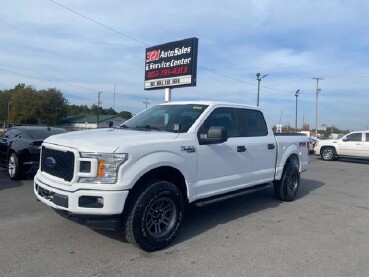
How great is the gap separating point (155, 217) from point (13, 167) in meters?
5.91

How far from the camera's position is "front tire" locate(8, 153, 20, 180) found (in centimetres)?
866

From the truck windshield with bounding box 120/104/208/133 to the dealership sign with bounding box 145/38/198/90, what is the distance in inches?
445

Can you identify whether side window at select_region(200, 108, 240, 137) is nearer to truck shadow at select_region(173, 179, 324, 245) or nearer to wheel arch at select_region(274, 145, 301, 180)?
truck shadow at select_region(173, 179, 324, 245)

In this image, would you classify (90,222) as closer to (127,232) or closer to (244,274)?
(127,232)

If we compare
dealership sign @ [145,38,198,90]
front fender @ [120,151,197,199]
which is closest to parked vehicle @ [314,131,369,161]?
dealership sign @ [145,38,198,90]

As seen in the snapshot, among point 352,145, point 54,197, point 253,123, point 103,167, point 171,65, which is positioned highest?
point 171,65

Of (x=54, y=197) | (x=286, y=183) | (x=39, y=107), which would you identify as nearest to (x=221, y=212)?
(x=286, y=183)

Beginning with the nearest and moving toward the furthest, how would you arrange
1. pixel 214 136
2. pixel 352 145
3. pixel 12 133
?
pixel 214 136 → pixel 12 133 → pixel 352 145

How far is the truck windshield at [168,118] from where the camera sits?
517 centimetres

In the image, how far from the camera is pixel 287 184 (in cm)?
740

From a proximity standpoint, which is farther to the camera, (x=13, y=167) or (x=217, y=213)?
(x=13, y=167)

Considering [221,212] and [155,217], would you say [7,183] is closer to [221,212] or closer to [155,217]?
[221,212]

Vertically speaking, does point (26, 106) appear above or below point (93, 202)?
above

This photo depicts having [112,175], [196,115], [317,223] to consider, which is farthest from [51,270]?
[317,223]
